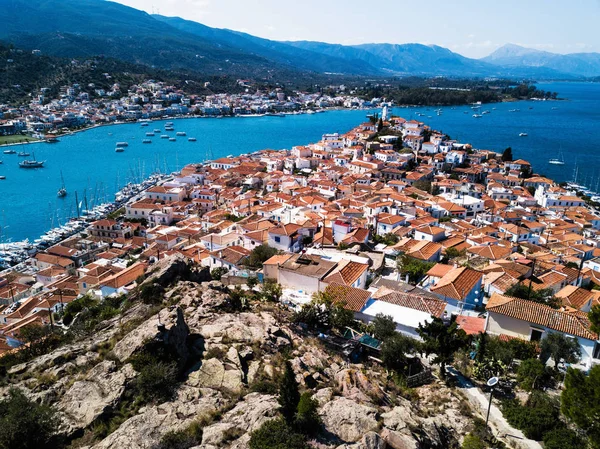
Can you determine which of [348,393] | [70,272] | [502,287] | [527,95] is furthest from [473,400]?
[527,95]

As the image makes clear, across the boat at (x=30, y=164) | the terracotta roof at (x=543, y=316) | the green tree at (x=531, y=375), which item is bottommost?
the boat at (x=30, y=164)

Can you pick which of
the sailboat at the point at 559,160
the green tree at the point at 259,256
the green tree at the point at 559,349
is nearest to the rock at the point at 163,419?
the green tree at the point at 559,349

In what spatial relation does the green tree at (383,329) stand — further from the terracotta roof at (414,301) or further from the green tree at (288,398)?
the green tree at (288,398)

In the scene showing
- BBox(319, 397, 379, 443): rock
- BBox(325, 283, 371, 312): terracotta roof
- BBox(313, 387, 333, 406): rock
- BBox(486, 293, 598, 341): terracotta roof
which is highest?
BBox(319, 397, 379, 443): rock

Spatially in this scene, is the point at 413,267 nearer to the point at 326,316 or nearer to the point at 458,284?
the point at 458,284

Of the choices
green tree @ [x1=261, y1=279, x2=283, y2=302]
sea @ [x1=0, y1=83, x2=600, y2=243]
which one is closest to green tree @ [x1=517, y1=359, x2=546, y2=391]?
green tree @ [x1=261, y1=279, x2=283, y2=302]

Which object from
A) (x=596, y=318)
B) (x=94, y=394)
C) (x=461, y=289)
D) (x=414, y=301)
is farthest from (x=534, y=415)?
(x=94, y=394)

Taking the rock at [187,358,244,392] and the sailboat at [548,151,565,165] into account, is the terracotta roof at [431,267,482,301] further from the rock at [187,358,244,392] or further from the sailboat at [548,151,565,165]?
the sailboat at [548,151,565,165]
